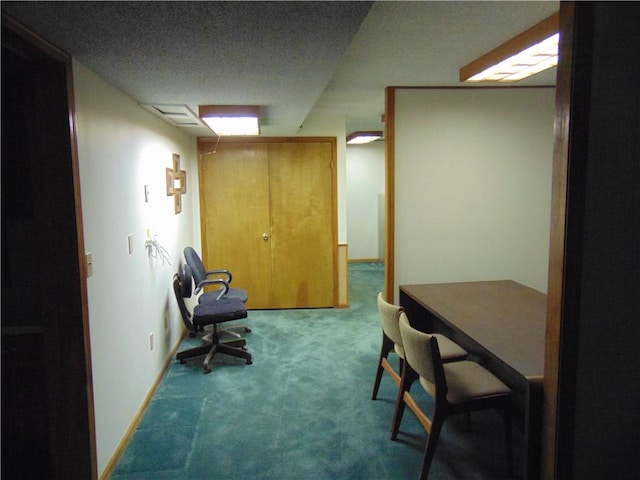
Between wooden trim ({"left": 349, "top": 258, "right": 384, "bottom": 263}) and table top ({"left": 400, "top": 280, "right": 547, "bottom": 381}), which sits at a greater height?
table top ({"left": 400, "top": 280, "right": 547, "bottom": 381})

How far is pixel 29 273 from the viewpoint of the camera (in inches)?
80.1

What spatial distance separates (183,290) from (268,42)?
2.40m

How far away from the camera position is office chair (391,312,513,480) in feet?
6.44

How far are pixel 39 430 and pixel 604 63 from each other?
9.18 ft

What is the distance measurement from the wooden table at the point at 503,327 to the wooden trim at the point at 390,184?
557mm

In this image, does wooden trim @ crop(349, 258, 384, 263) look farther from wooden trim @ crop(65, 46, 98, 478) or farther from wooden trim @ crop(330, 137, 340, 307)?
wooden trim @ crop(65, 46, 98, 478)

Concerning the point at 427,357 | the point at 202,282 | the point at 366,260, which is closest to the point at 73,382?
the point at 427,357

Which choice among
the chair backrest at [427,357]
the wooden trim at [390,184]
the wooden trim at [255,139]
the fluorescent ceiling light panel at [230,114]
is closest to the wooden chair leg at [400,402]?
the chair backrest at [427,357]

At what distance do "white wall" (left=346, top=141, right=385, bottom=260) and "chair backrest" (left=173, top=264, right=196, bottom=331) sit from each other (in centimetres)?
493

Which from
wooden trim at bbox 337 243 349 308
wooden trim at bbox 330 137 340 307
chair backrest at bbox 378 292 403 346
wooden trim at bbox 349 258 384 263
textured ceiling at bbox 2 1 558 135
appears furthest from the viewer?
wooden trim at bbox 349 258 384 263

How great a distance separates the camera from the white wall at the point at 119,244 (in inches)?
83.0

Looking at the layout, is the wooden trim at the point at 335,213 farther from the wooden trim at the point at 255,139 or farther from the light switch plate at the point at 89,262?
the light switch plate at the point at 89,262

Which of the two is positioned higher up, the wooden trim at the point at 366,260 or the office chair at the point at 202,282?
the office chair at the point at 202,282

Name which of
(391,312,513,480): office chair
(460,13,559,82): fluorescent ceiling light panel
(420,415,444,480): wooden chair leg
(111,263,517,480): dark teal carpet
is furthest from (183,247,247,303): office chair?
(460,13,559,82): fluorescent ceiling light panel
